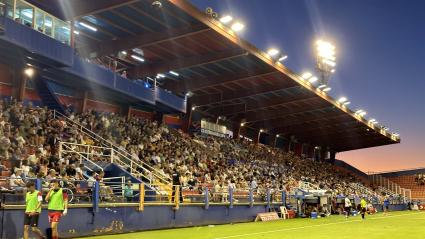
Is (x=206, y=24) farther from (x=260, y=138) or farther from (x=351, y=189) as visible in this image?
(x=351, y=189)

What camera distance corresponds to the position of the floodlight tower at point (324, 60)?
67.8 m

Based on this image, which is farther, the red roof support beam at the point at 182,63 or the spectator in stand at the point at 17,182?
the red roof support beam at the point at 182,63

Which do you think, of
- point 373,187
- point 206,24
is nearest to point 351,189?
point 373,187

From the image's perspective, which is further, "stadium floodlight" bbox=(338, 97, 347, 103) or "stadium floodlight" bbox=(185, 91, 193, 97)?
"stadium floodlight" bbox=(338, 97, 347, 103)

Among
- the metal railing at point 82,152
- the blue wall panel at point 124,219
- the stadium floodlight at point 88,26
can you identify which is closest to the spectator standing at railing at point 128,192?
the blue wall panel at point 124,219

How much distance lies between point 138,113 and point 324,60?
114 feet

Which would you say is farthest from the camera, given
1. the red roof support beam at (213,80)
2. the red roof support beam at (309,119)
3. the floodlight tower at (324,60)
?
the floodlight tower at (324,60)

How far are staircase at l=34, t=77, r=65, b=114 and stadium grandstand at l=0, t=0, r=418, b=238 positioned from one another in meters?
0.07

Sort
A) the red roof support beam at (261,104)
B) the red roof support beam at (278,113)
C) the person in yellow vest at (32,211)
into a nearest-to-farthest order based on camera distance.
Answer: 1. the person in yellow vest at (32,211)
2. the red roof support beam at (261,104)
3. the red roof support beam at (278,113)

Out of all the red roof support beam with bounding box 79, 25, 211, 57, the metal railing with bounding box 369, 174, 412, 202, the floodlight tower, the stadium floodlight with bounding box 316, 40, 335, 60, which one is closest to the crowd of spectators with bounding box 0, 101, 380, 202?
A: the red roof support beam with bounding box 79, 25, 211, 57

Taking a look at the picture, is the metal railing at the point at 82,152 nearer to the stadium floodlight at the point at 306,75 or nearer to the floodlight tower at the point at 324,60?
the stadium floodlight at the point at 306,75

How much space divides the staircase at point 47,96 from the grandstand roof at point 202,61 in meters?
3.90

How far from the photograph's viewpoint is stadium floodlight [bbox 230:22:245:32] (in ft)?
105

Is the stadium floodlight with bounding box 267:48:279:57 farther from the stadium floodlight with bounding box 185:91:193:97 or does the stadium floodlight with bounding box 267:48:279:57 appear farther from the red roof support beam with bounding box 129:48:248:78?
the stadium floodlight with bounding box 185:91:193:97
